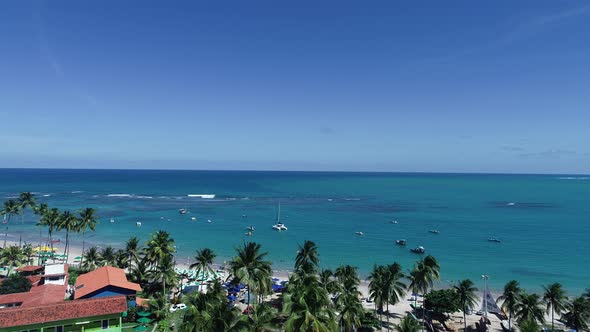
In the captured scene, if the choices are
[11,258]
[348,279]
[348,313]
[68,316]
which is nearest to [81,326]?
[68,316]

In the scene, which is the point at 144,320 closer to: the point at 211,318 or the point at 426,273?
the point at 211,318

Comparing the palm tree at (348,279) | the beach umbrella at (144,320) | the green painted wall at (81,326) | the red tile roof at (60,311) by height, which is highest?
the palm tree at (348,279)

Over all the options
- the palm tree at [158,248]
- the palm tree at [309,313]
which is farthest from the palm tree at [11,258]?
the palm tree at [309,313]

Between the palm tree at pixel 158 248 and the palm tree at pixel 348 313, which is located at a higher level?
the palm tree at pixel 158 248

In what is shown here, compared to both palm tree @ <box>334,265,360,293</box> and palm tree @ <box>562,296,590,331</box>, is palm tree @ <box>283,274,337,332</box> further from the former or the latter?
palm tree @ <box>562,296,590,331</box>

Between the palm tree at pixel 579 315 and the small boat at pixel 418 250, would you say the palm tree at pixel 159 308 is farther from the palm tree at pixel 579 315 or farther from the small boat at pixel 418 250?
the small boat at pixel 418 250

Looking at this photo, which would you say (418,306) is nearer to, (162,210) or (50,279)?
(50,279)

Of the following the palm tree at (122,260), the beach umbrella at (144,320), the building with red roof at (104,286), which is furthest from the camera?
the palm tree at (122,260)
